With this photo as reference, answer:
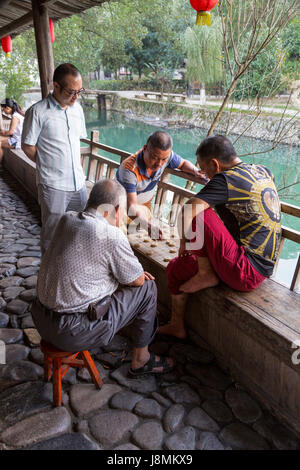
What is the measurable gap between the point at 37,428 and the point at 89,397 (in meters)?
0.33

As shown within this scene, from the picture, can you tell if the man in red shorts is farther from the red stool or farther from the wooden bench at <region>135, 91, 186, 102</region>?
the wooden bench at <region>135, 91, 186, 102</region>

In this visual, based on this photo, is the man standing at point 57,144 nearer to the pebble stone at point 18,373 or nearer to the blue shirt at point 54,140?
the blue shirt at point 54,140

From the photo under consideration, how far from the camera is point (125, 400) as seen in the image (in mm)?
2053

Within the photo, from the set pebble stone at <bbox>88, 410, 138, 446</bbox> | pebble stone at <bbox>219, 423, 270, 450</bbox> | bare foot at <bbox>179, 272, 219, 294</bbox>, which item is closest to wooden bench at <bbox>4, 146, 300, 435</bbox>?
bare foot at <bbox>179, 272, 219, 294</bbox>

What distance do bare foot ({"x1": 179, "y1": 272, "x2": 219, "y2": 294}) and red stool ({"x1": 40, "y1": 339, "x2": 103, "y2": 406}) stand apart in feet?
2.58

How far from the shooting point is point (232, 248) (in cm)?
207

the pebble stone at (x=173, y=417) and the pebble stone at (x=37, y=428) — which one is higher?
the pebble stone at (x=37, y=428)

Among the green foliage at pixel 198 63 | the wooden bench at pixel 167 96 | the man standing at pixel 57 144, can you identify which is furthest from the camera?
the wooden bench at pixel 167 96

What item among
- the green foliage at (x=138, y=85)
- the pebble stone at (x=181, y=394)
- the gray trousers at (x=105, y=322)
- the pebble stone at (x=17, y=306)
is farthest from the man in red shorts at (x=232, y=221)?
the green foliage at (x=138, y=85)

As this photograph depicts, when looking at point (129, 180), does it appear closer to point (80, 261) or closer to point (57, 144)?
point (57, 144)

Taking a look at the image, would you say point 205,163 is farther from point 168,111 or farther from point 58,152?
point 168,111

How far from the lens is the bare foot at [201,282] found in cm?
223

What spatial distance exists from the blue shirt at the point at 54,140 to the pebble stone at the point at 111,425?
190 centimetres

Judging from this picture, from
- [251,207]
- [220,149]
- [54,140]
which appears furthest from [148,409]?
[54,140]
